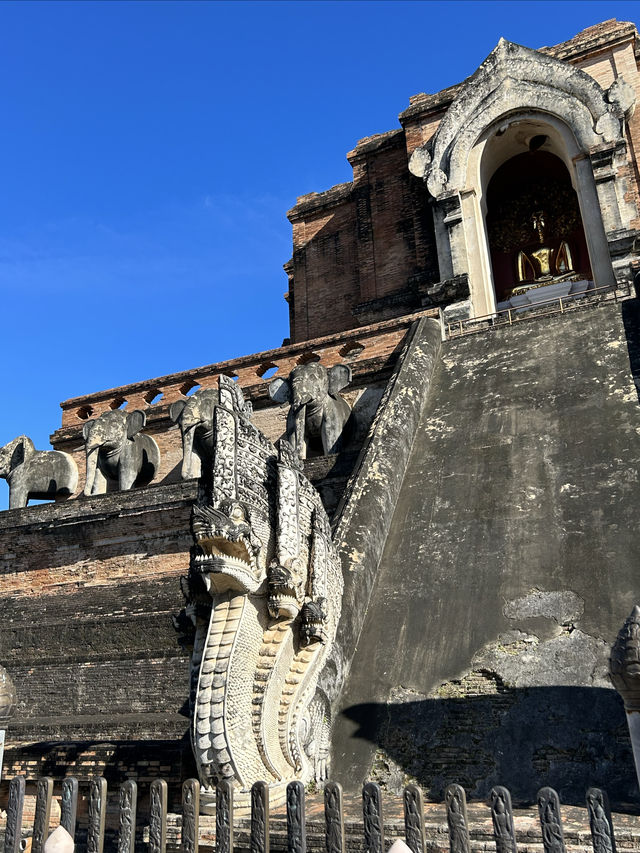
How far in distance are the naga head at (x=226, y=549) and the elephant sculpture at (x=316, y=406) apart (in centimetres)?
554

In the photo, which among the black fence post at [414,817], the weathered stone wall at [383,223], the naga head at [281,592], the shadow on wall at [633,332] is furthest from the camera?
the weathered stone wall at [383,223]

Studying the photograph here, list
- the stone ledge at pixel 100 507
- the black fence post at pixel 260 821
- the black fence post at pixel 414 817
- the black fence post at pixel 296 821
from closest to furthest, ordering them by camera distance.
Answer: the black fence post at pixel 414 817, the black fence post at pixel 296 821, the black fence post at pixel 260 821, the stone ledge at pixel 100 507

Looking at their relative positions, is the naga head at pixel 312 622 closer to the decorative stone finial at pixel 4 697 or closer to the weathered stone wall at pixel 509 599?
the weathered stone wall at pixel 509 599

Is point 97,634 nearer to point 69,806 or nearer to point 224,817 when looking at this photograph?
point 69,806

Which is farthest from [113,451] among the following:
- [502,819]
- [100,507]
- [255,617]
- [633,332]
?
[502,819]

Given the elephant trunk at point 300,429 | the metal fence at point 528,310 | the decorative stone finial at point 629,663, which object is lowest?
the decorative stone finial at point 629,663

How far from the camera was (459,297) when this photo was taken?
12453 millimetres

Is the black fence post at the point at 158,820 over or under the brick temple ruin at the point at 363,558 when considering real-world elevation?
under

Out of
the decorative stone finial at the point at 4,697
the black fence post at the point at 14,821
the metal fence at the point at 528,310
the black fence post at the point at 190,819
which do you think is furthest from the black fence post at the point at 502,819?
the metal fence at the point at 528,310

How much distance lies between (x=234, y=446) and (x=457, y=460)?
3.21 m

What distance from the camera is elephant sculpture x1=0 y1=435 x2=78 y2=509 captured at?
37.0ft

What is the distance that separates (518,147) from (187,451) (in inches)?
377

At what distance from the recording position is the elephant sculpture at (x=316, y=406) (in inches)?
393

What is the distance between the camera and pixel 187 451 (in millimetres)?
10641
